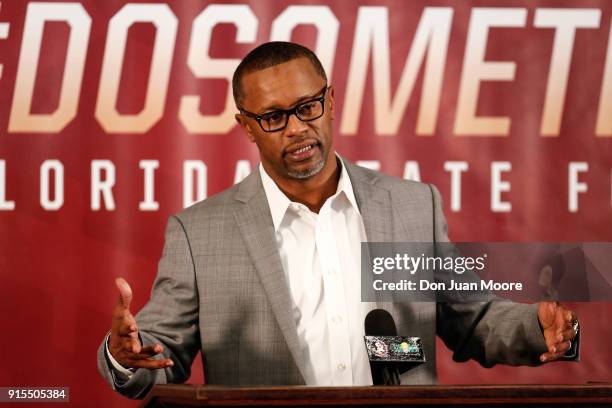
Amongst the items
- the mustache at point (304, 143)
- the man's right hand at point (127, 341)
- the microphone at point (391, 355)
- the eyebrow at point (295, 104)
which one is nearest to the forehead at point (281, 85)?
the eyebrow at point (295, 104)

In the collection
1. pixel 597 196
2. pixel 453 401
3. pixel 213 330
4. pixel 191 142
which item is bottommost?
pixel 453 401

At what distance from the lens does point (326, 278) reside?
108 inches

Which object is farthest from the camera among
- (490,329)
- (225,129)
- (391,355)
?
(225,129)

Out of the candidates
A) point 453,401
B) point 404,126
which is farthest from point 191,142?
point 453,401

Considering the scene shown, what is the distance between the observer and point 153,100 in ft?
12.2

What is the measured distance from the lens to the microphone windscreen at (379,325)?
7.18ft

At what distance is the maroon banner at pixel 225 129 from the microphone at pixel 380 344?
161 cm

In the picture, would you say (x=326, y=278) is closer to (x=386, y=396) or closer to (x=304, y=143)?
(x=304, y=143)

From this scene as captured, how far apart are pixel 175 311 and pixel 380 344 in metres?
0.85

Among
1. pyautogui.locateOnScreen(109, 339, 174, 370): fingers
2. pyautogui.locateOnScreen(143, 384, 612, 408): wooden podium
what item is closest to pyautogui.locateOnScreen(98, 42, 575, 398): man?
pyautogui.locateOnScreen(109, 339, 174, 370): fingers

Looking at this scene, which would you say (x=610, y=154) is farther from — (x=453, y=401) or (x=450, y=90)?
(x=453, y=401)

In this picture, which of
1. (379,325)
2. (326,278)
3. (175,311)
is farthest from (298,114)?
(379,325)

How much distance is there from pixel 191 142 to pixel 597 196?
1.65 meters

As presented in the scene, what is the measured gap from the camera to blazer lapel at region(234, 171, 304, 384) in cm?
266
